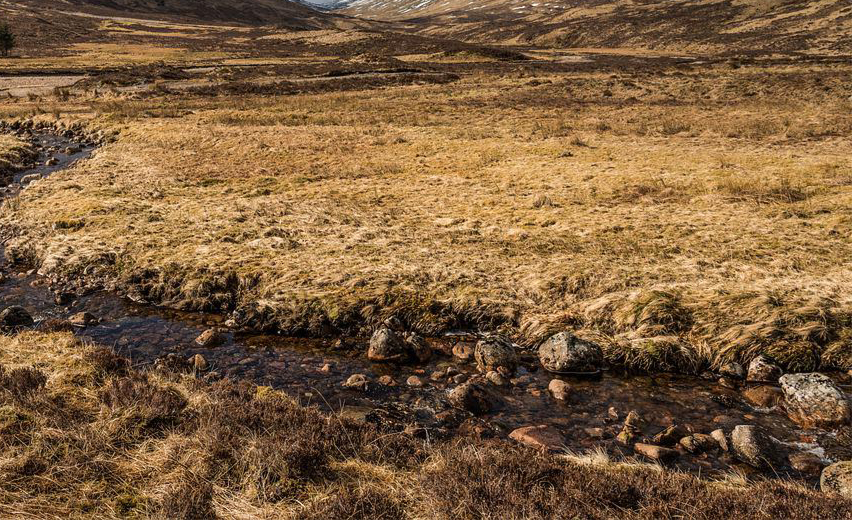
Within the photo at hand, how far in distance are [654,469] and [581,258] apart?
7.40 metres

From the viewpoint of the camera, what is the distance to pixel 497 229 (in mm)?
15758

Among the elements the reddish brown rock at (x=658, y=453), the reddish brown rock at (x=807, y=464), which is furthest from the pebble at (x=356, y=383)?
the reddish brown rock at (x=807, y=464)

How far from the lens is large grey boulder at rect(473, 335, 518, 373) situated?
9.45 m

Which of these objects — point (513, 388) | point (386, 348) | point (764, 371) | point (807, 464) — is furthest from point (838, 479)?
point (386, 348)

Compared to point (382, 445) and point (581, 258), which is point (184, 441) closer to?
point (382, 445)

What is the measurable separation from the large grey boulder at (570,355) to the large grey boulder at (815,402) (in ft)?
9.78

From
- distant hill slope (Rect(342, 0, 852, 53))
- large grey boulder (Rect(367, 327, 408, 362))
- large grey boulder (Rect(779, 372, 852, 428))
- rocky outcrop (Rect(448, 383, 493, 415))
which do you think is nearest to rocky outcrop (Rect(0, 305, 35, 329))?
large grey boulder (Rect(367, 327, 408, 362))

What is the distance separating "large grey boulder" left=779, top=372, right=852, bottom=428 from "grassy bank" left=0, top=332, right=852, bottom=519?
Answer: 2.63m

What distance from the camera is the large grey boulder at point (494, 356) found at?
31.0 feet

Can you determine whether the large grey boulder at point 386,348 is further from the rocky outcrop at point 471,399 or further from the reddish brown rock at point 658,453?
the reddish brown rock at point 658,453

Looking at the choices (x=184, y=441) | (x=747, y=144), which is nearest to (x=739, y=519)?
(x=184, y=441)

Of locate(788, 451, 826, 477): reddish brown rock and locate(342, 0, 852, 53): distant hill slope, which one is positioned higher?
locate(342, 0, 852, 53): distant hill slope

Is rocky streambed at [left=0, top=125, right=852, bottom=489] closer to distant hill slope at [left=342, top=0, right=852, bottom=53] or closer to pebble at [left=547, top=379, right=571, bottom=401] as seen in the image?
pebble at [left=547, top=379, right=571, bottom=401]

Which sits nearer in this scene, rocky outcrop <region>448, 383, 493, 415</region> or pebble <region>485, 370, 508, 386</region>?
rocky outcrop <region>448, 383, 493, 415</region>
